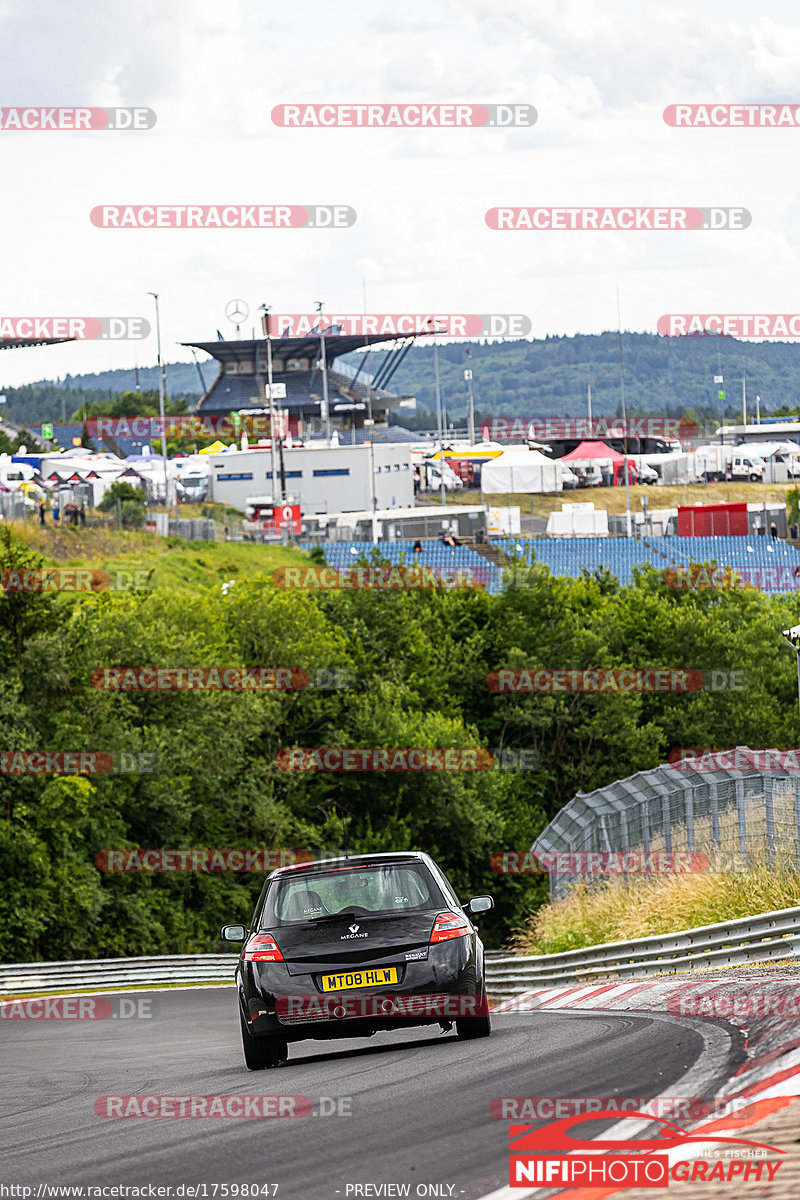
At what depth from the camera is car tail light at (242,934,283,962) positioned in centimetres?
974

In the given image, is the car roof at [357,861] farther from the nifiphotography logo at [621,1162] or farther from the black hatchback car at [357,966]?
the nifiphotography logo at [621,1162]

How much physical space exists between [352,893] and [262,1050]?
1.11 metres

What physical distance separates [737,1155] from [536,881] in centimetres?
4159

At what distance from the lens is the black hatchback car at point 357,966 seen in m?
9.58

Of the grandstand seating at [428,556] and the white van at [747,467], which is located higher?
the white van at [747,467]

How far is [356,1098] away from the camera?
7660mm

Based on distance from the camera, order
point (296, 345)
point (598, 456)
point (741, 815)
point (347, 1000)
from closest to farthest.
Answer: point (347, 1000) → point (741, 815) → point (598, 456) → point (296, 345)

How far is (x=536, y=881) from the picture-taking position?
153 ft

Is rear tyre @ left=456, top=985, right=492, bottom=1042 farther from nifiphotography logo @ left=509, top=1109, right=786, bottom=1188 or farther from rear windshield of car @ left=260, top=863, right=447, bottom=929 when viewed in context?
nifiphotography logo @ left=509, top=1109, right=786, bottom=1188

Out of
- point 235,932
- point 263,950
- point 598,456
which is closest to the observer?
point 263,950

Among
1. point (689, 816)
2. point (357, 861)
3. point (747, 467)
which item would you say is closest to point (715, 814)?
point (689, 816)

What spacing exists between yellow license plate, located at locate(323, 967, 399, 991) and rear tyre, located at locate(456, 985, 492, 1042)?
2.48ft

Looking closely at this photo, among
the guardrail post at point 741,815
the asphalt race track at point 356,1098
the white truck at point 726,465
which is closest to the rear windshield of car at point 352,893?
the asphalt race track at point 356,1098

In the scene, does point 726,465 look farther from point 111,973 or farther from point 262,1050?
point 262,1050
